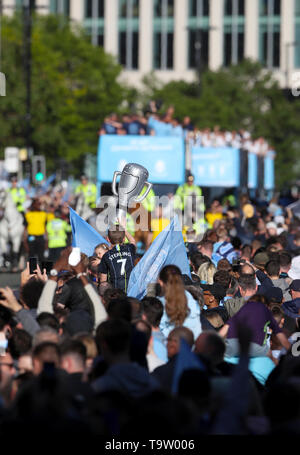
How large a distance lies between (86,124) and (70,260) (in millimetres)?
46501

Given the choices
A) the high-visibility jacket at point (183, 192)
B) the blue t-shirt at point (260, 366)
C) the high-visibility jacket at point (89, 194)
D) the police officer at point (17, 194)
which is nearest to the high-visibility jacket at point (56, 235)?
the high-visibility jacket at point (183, 192)

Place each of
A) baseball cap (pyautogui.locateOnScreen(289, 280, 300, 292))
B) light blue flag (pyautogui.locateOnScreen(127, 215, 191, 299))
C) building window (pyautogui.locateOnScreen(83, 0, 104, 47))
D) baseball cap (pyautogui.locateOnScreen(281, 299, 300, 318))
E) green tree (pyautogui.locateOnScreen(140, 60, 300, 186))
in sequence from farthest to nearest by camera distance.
Answer: building window (pyautogui.locateOnScreen(83, 0, 104, 47)) < green tree (pyautogui.locateOnScreen(140, 60, 300, 186)) < light blue flag (pyautogui.locateOnScreen(127, 215, 191, 299)) < baseball cap (pyautogui.locateOnScreen(289, 280, 300, 292)) < baseball cap (pyautogui.locateOnScreen(281, 299, 300, 318))

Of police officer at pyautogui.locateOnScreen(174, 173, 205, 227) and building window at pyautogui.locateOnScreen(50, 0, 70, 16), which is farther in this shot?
building window at pyautogui.locateOnScreen(50, 0, 70, 16)

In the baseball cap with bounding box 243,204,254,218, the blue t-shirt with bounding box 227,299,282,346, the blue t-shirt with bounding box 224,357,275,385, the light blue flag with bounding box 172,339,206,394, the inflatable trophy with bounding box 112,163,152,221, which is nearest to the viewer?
the light blue flag with bounding box 172,339,206,394

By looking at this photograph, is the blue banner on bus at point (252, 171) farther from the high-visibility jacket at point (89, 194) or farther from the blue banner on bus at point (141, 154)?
the blue banner on bus at point (141, 154)

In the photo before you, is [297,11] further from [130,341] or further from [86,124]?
[130,341]

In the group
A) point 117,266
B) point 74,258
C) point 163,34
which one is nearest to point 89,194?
point 117,266

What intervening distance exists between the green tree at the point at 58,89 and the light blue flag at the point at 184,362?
42145 millimetres

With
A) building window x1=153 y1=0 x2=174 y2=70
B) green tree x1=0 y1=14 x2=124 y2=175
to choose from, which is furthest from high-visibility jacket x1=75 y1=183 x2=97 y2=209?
building window x1=153 y1=0 x2=174 y2=70

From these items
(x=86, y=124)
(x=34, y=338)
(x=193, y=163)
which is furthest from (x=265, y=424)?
(x=86, y=124)

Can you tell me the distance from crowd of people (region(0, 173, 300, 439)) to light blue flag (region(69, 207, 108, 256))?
2.83 meters

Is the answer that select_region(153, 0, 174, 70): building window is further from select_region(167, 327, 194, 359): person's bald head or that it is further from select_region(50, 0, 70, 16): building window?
select_region(167, 327, 194, 359): person's bald head

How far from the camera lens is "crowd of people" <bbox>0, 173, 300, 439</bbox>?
6.01m

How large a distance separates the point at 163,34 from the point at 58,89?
35.6 metres
